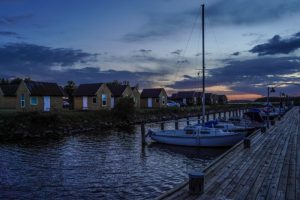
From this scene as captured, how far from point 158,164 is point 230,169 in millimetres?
9078

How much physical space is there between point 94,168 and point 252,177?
11.6 metres

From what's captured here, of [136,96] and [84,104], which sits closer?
[84,104]

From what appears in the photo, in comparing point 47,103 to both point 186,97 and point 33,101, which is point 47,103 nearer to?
point 33,101

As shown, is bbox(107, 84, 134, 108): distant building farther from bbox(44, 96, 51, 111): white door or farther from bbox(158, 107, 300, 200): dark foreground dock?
bbox(158, 107, 300, 200): dark foreground dock

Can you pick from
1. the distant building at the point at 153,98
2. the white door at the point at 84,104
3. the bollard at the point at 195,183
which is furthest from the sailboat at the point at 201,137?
the distant building at the point at 153,98

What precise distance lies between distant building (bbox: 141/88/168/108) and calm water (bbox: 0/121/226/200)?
48060 mm

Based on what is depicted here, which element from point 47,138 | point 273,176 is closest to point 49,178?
point 273,176

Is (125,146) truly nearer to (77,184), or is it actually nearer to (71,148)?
(71,148)

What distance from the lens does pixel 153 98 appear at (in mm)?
81188

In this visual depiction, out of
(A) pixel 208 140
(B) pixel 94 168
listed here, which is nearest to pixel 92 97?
→ (A) pixel 208 140

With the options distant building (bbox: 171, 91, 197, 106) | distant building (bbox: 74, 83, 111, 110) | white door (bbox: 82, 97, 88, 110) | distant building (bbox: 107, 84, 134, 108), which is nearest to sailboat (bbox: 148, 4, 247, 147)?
distant building (bbox: 74, 83, 111, 110)

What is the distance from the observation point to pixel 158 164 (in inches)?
886

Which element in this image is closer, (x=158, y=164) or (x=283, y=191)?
(x=283, y=191)

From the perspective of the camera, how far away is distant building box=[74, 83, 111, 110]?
5809 centimetres
